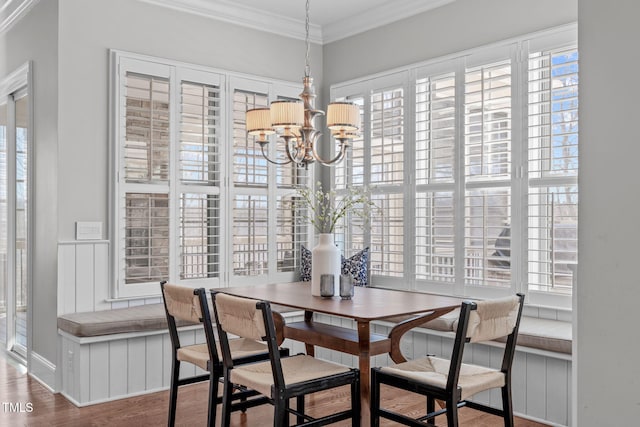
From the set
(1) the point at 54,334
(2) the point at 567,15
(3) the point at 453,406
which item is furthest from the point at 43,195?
(2) the point at 567,15

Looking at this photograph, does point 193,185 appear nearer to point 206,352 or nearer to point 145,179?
point 145,179

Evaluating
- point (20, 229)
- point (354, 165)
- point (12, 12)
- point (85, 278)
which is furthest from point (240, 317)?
point (12, 12)

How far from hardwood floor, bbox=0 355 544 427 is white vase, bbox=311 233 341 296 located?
83 centimetres

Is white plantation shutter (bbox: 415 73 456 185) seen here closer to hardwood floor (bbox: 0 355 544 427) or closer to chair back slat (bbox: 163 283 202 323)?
hardwood floor (bbox: 0 355 544 427)

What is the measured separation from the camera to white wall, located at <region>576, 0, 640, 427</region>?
540mm

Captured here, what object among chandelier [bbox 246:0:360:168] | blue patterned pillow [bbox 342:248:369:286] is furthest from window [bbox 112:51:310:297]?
chandelier [bbox 246:0:360:168]

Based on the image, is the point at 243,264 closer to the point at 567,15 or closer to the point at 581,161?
the point at 567,15

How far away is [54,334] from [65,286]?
0.35 metres

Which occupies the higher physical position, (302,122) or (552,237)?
(302,122)

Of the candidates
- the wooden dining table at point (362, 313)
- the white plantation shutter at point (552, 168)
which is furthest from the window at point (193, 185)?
the white plantation shutter at point (552, 168)

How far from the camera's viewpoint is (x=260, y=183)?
4.96m

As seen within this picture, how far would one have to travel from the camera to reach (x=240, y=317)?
101 inches

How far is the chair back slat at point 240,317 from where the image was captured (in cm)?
248

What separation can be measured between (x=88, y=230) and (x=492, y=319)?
110 inches
